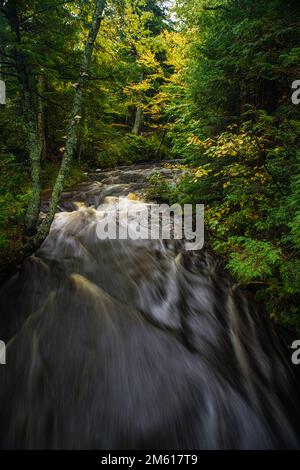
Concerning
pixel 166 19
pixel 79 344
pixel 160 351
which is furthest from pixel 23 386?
pixel 166 19

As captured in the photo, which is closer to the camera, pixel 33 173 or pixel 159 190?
pixel 33 173

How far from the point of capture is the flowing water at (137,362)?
260 cm

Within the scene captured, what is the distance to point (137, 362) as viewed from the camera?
3.20 m

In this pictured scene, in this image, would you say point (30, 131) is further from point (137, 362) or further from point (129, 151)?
point (129, 151)

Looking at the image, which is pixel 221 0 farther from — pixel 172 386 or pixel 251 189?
pixel 172 386

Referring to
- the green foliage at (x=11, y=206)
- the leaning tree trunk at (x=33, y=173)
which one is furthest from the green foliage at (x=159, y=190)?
the green foliage at (x=11, y=206)

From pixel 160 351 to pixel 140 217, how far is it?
5034mm

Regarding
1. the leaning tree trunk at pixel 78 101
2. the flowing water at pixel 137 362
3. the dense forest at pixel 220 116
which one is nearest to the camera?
the flowing water at pixel 137 362

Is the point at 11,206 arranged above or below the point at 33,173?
below

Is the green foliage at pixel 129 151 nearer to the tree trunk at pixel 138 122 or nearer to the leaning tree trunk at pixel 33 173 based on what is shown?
the tree trunk at pixel 138 122

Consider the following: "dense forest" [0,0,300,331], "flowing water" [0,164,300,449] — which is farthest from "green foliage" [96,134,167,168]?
"flowing water" [0,164,300,449]

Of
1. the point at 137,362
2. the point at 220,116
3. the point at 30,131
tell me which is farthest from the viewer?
the point at 220,116

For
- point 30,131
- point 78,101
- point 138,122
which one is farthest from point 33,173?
point 138,122
